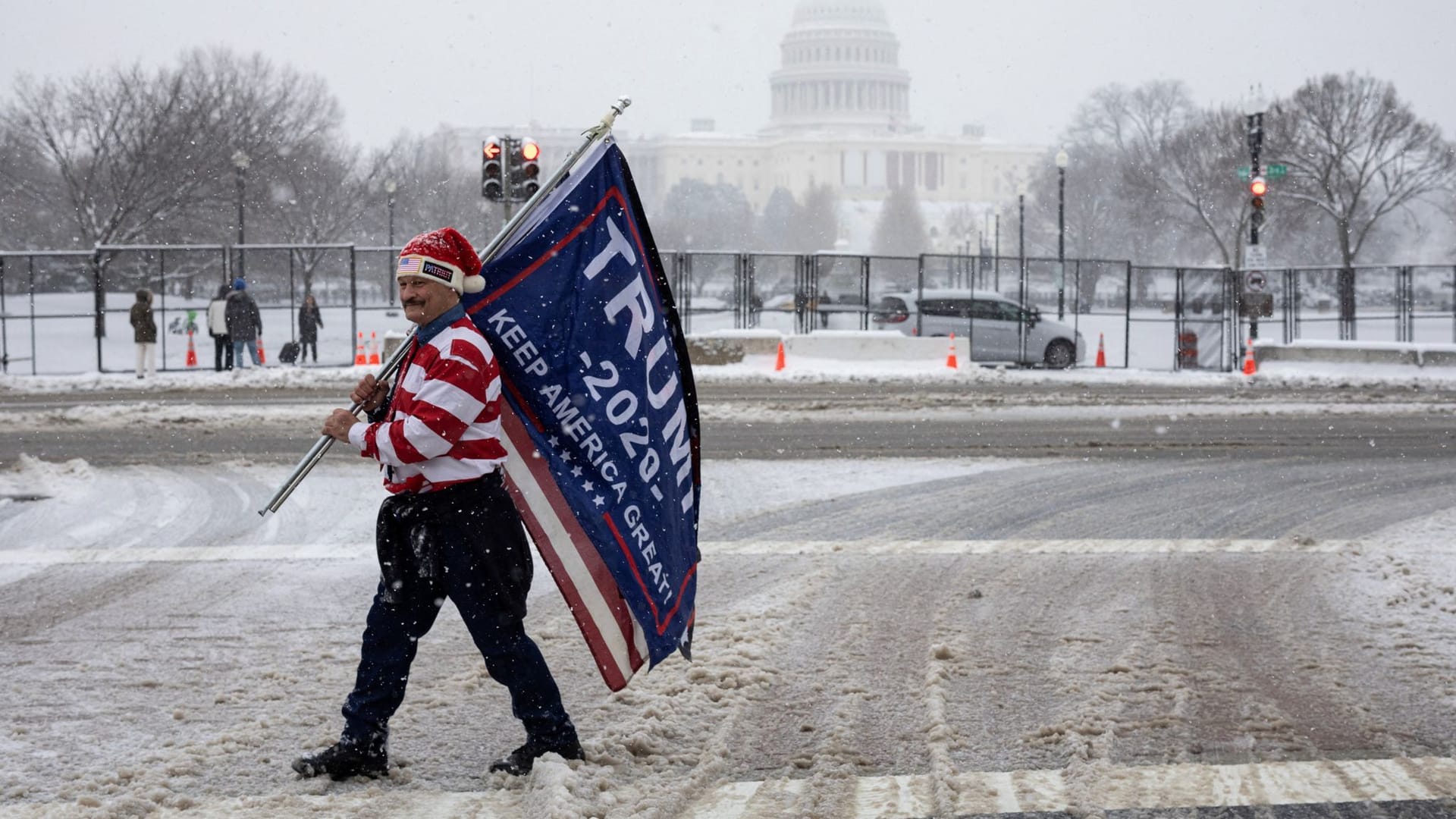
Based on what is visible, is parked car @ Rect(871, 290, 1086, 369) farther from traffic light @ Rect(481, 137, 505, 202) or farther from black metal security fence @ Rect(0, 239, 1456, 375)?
traffic light @ Rect(481, 137, 505, 202)

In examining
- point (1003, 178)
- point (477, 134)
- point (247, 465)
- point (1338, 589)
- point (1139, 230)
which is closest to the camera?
point (1338, 589)

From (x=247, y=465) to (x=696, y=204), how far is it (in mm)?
119509

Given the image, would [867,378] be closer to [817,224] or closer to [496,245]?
[496,245]

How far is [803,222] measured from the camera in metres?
128

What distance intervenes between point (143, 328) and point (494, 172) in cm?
746

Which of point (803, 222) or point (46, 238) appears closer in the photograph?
point (46, 238)

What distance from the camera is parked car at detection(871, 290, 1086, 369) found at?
2903 cm

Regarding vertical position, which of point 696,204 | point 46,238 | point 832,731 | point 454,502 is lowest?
point 832,731

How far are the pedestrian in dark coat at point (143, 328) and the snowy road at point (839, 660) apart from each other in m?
13.0

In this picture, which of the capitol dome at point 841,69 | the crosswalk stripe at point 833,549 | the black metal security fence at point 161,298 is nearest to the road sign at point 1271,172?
the black metal security fence at point 161,298

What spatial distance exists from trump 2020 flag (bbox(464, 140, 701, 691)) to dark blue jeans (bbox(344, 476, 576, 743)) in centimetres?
20

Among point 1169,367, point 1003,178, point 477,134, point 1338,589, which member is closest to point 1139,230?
point 1169,367

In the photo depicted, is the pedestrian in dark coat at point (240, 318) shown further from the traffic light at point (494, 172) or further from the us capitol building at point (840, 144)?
the us capitol building at point (840, 144)

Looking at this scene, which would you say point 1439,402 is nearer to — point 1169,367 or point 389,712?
point 1169,367
